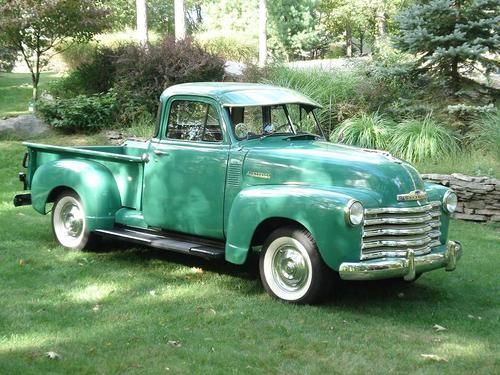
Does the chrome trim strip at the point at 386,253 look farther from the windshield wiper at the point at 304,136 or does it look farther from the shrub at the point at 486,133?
the shrub at the point at 486,133

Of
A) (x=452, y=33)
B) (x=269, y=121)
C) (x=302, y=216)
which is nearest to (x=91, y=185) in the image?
(x=269, y=121)

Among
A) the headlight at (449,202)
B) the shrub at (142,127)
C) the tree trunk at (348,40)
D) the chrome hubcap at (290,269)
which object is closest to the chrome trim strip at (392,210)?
the headlight at (449,202)

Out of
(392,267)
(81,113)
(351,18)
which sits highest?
(351,18)

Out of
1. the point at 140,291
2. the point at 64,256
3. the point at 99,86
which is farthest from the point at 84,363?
the point at 99,86

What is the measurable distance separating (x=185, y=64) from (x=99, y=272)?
935 cm

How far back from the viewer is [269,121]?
23.6ft

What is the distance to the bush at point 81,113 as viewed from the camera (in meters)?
15.6

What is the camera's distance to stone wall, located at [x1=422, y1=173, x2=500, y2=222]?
1002 centimetres

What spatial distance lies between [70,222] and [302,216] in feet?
10.8

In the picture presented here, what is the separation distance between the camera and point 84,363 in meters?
4.70

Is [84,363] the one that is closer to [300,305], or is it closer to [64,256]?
[300,305]

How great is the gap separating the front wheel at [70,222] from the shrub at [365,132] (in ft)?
18.9

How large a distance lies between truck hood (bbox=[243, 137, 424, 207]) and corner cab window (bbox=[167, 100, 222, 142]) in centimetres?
44

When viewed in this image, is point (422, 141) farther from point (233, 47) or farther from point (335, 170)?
point (233, 47)
